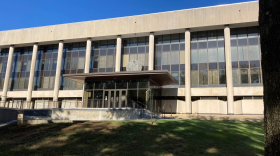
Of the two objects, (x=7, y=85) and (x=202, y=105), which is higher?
(x=7, y=85)

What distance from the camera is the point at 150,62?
1318 inches

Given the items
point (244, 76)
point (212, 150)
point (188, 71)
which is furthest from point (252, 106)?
point (212, 150)

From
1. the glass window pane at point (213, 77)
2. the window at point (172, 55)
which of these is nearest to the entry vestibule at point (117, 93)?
the window at point (172, 55)

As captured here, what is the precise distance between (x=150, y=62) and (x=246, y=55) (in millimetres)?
14412

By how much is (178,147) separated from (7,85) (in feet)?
137

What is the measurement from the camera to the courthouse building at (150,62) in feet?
90.9

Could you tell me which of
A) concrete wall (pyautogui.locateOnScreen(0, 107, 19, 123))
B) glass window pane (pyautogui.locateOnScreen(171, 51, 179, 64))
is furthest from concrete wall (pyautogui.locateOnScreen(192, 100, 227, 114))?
concrete wall (pyautogui.locateOnScreen(0, 107, 19, 123))

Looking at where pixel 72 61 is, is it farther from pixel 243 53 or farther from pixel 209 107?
pixel 243 53

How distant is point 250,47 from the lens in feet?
103

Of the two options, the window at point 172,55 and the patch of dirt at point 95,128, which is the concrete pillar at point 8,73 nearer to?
the window at point 172,55

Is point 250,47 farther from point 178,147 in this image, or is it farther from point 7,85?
point 7,85

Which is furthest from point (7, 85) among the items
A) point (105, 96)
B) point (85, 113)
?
point (85, 113)

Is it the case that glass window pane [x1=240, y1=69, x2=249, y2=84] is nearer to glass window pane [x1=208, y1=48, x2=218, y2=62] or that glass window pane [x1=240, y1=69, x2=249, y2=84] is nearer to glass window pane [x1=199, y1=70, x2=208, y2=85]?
glass window pane [x1=208, y1=48, x2=218, y2=62]

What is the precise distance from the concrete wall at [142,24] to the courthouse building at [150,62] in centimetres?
14
